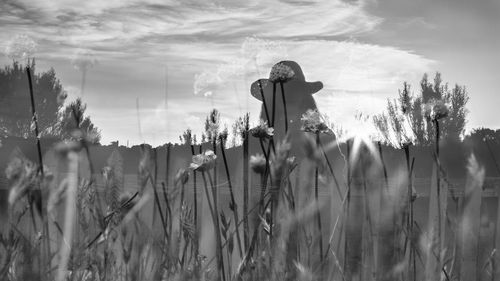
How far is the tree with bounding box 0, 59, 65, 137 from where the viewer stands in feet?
67.2

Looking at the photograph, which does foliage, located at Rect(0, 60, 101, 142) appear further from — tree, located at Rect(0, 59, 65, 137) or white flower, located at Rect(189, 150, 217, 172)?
white flower, located at Rect(189, 150, 217, 172)

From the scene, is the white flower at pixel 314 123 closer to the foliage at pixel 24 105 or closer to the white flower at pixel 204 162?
the white flower at pixel 204 162

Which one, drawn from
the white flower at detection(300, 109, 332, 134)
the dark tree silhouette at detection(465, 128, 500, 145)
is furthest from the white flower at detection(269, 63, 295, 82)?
the dark tree silhouette at detection(465, 128, 500, 145)

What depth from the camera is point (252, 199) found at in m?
3.55

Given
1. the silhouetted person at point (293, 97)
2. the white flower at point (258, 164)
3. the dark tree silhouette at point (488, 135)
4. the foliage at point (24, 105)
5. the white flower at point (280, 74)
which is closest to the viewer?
the white flower at point (258, 164)

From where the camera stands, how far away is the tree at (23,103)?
67.2 feet

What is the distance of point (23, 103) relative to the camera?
2136cm

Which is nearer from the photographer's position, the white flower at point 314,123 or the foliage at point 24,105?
the white flower at point 314,123

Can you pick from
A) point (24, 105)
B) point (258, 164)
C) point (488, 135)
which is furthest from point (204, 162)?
point (24, 105)

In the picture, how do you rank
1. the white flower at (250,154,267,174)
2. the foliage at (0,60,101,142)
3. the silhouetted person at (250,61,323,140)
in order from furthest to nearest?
the foliage at (0,60,101,142) < the silhouetted person at (250,61,323,140) < the white flower at (250,154,267,174)

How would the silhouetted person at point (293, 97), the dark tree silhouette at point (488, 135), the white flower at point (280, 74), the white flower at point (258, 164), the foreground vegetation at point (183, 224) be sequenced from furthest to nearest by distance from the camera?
1. the dark tree silhouette at point (488, 135)
2. the silhouetted person at point (293, 97)
3. the white flower at point (280, 74)
4. the white flower at point (258, 164)
5. the foreground vegetation at point (183, 224)

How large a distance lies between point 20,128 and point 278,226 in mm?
21291

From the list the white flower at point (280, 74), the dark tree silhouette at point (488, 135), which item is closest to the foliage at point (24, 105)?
the dark tree silhouette at point (488, 135)

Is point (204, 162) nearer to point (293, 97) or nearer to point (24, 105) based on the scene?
point (293, 97)
